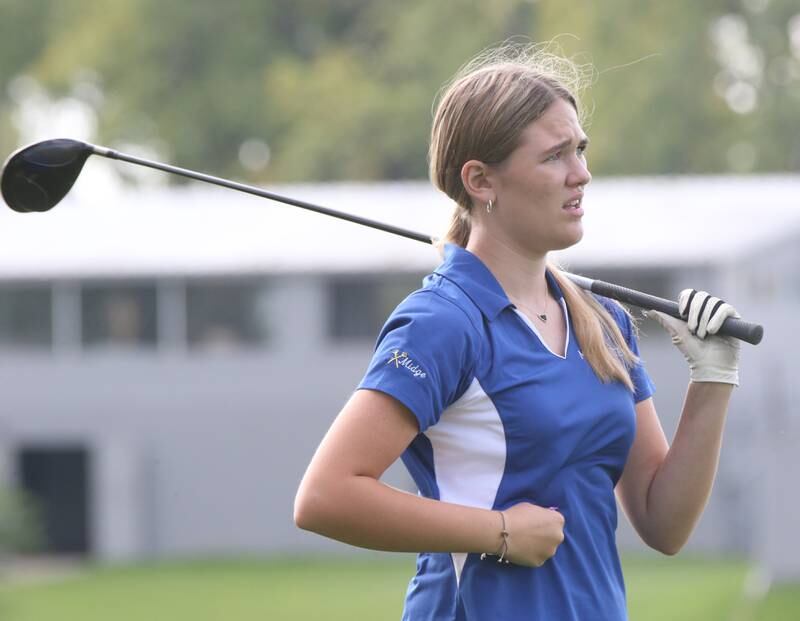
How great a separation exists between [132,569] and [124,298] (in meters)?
3.89

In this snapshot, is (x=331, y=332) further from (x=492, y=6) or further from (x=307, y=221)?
(x=492, y=6)

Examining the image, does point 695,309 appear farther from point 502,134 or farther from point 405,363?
point 405,363

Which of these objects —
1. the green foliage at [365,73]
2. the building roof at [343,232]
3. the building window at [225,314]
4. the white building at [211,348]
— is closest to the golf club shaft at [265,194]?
the building roof at [343,232]

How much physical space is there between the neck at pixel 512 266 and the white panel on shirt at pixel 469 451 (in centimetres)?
22

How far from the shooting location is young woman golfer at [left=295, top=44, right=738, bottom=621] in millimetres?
2582

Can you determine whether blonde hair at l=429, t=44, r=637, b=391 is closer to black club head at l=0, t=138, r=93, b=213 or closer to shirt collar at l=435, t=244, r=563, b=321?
shirt collar at l=435, t=244, r=563, b=321

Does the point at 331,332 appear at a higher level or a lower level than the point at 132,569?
higher

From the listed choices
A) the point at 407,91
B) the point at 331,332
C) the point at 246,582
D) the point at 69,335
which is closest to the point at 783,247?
the point at 331,332

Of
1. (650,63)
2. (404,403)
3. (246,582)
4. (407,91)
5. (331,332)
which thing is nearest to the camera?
(404,403)

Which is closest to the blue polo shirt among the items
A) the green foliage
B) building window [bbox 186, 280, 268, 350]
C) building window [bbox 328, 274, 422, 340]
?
building window [bbox 328, 274, 422, 340]

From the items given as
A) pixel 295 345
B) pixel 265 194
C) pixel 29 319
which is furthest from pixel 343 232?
pixel 265 194

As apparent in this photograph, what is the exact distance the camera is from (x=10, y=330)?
23781 mm

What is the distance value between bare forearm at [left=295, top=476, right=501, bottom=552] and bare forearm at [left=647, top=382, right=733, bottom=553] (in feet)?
1.33

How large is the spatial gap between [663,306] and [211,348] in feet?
68.8
